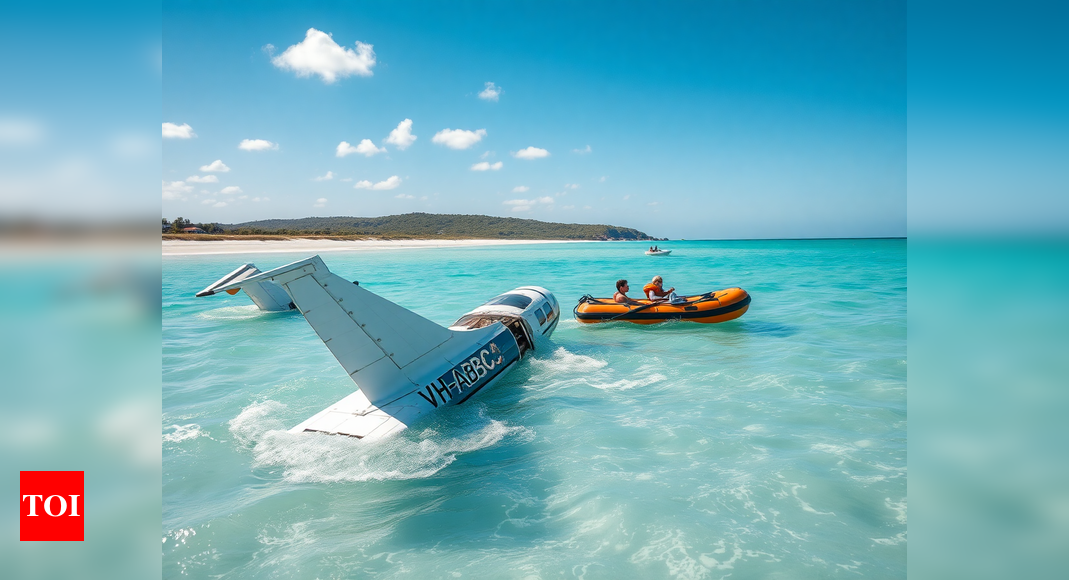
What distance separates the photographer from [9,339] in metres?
3.93

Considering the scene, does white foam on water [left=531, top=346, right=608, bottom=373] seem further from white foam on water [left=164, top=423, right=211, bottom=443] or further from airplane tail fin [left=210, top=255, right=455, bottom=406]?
white foam on water [left=164, top=423, right=211, bottom=443]

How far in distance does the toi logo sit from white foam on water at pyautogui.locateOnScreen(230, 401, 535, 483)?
13.3 feet

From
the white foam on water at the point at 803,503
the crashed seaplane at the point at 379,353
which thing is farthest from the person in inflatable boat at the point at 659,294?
the white foam on water at the point at 803,503

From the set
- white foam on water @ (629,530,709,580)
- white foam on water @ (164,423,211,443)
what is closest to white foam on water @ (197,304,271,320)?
white foam on water @ (164,423,211,443)

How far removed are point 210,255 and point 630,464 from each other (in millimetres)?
57728

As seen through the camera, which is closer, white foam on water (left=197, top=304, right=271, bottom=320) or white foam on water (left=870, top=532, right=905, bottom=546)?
white foam on water (left=870, top=532, right=905, bottom=546)

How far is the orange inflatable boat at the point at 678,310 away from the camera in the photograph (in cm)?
1673

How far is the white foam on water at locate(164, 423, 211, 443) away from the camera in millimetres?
8281

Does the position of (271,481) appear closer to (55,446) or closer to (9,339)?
(9,339)

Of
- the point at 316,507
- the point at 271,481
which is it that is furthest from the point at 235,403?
the point at 316,507

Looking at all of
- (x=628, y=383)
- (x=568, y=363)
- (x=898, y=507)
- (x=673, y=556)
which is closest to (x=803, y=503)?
(x=898, y=507)

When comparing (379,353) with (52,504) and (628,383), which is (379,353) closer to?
(52,504)

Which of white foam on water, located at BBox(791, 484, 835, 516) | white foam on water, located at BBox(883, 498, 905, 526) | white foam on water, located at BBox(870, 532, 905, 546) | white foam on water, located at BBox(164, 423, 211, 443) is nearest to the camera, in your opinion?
white foam on water, located at BBox(870, 532, 905, 546)

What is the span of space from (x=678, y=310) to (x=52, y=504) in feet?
52.6
